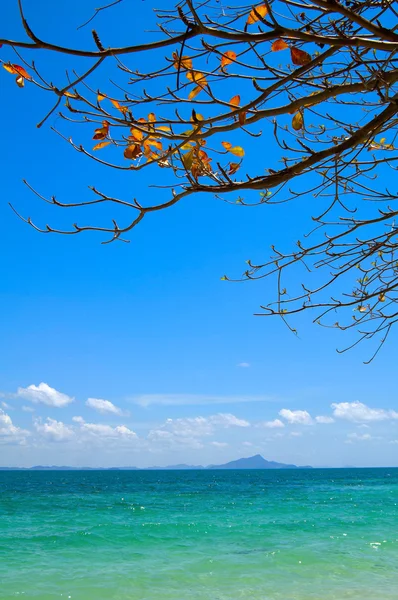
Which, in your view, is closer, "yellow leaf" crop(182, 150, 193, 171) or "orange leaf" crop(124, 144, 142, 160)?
"yellow leaf" crop(182, 150, 193, 171)

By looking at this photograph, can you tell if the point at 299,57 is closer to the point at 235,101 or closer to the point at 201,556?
the point at 235,101

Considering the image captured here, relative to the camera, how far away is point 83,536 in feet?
43.9

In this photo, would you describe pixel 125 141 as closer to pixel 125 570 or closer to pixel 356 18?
pixel 356 18

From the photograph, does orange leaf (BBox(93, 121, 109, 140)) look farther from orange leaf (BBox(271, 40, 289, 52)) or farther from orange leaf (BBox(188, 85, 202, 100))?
orange leaf (BBox(271, 40, 289, 52))

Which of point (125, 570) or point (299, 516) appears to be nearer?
point (125, 570)

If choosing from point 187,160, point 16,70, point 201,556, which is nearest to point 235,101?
point 187,160

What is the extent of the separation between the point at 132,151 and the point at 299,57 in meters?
0.60

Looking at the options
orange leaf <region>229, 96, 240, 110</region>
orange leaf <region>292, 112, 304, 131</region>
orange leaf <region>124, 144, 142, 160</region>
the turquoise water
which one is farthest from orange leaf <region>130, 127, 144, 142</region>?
the turquoise water

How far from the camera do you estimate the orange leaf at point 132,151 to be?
6.50 ft

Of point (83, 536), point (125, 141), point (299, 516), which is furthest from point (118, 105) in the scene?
point (299, 516)

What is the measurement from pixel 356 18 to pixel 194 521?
16.6 metres

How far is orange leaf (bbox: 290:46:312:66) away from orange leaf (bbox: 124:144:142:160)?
56cm

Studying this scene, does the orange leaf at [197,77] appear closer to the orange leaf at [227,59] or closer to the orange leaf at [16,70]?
the orange leaf at [227,59]

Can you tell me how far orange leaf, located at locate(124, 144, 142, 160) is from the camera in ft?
6.50
